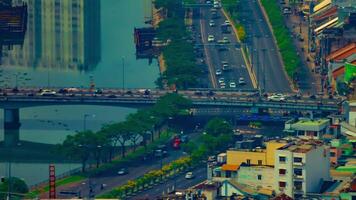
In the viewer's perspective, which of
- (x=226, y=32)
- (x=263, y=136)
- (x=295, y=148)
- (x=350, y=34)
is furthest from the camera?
(x=226, y=32)

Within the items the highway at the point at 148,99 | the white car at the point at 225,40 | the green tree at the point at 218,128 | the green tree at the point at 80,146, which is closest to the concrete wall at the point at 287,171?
the green tree at the point at 80,146

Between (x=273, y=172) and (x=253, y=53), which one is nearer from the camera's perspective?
(x=273, y=172)

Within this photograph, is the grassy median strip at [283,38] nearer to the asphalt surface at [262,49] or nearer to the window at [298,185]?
the asphalt surface at [262,49]

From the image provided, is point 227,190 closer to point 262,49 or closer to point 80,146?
point 80,146

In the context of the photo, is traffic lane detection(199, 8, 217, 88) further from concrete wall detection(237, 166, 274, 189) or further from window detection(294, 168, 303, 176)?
window detection(294, 168, 303, 176)

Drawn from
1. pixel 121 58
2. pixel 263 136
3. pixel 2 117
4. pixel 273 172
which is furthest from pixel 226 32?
pixel 273 172

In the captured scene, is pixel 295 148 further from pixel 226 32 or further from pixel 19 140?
pixel 226 32
